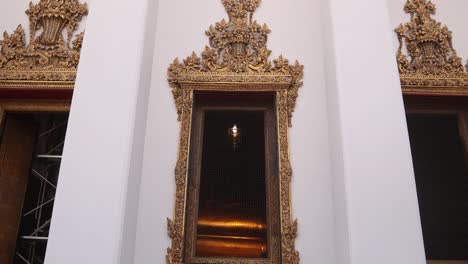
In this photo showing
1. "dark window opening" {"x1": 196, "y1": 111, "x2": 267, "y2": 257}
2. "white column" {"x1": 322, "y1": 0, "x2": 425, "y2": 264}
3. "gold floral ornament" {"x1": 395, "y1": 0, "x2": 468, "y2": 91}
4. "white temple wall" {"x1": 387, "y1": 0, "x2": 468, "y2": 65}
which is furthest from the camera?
"white temple wall" {"x1": 387, "y1": 0, "x2": 468, "y2": 65}

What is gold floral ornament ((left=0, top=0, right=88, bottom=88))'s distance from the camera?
3.00 m

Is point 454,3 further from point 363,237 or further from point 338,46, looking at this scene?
point 363,237

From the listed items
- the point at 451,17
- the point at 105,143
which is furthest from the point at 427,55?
the point at 105,143

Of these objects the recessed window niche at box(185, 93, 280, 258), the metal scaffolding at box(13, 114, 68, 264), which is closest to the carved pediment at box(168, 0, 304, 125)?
the recessed window niche at box(185, 93, 280, 258)

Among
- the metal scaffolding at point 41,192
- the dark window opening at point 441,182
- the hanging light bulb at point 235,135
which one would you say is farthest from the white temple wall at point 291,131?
the metal scaffolding at point 41,192

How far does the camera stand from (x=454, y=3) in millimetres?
3211

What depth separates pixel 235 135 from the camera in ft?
9.87

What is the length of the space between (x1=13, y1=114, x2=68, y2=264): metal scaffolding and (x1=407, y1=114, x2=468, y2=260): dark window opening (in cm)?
284

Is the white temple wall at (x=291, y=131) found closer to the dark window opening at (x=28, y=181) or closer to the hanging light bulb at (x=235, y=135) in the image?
the hanging light bulb at (x=235, y=135)

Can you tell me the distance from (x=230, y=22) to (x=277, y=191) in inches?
54.6

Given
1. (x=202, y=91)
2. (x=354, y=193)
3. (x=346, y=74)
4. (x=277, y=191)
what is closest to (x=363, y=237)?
(x=354, y=193)

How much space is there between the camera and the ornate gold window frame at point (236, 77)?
2.75 meters

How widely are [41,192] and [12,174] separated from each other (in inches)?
11.0

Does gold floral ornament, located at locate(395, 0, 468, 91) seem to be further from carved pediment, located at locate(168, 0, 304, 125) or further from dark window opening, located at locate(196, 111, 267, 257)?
dark window opening, located at locate(196, 111, 267, 257)
